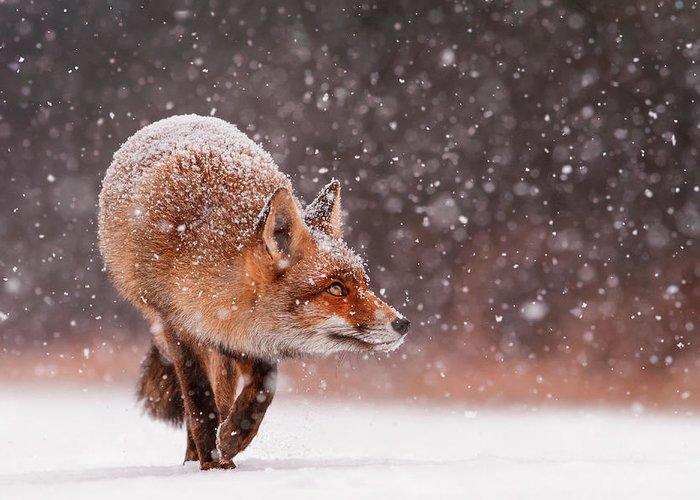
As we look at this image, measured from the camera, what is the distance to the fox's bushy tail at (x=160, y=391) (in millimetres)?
8125

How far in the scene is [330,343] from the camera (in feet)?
19.7

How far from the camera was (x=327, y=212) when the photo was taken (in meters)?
6.74

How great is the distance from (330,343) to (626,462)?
90.1 inches

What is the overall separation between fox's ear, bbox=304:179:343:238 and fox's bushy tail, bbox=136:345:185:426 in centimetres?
255

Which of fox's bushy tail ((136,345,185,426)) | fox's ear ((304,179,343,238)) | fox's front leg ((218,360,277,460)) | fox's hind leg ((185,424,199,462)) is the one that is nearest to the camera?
fox's front leg ((218,360,277,460))

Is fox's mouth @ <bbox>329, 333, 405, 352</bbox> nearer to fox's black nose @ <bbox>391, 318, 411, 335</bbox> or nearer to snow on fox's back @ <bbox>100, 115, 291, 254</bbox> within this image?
fox's black nose @ <bbox>391, 318, 411, 335</bbox>

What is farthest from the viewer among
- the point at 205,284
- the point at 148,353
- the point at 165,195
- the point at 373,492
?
the point at 148,353

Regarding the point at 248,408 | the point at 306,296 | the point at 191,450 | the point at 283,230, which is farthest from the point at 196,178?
the point at 191,450

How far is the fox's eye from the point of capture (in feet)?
19.5

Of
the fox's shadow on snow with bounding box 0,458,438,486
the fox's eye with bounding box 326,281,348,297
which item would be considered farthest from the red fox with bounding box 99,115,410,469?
the fox's shadow on snow with bounding box 0,458,438,486

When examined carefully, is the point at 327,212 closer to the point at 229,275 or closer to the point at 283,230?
the point at 283,230

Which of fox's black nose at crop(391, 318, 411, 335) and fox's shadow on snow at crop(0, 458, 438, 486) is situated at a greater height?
fox's black nose at crop(391, 318, 411, 335)

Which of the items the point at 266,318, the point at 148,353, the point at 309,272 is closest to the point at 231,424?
the point at 266,318

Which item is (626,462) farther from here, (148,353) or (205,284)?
(148,353)
